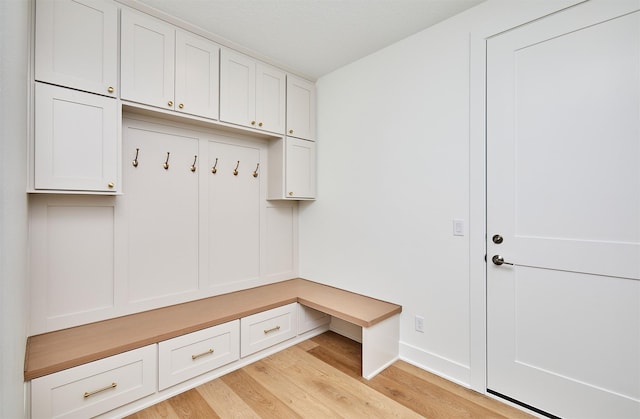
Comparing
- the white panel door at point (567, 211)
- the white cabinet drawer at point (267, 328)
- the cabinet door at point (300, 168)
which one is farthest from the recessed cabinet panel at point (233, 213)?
the white panel door at point (567, 211)

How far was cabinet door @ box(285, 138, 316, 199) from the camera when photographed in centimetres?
282

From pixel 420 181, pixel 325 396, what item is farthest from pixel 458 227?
pixel 325 396

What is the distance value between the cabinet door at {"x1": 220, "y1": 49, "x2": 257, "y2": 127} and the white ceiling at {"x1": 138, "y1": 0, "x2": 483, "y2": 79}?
0.44 feet

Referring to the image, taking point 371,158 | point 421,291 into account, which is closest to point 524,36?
point 371,158

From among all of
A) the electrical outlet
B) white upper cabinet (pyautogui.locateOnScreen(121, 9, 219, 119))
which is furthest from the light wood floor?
white upper cabinet (pyautogui.locateOnScreen(121, 9, 219, 119))

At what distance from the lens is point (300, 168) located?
2.91 meters

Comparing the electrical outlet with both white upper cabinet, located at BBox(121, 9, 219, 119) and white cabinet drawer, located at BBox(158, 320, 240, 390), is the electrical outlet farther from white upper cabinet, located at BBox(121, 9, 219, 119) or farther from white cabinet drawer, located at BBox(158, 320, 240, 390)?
white upper cabinet, located at BBox(121, 9, 219, 119)

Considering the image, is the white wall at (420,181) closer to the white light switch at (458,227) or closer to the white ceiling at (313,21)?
the white light switch at (458,227)

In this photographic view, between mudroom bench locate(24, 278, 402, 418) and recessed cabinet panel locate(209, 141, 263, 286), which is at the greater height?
recessed cabinet panel locate(209, 141, 263, 286)

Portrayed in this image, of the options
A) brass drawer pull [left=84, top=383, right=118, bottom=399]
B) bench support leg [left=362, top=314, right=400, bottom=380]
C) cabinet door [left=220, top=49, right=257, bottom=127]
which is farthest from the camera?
cabinet door [left=220, top=49, right=257, bottom=127]

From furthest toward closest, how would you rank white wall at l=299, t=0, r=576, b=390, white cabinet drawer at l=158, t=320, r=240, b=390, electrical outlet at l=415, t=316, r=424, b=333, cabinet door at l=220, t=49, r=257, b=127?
cabinet door at l=220, t=49, r=257, b=127
electrical outlet at l=415, t=316, r=424, b=333
white wall at l=299, t=0, r=576, b=390
white cabinet drawer at l=158, t=320, r=240, b=390

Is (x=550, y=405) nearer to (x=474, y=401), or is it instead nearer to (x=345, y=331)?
(x=474, y=401)

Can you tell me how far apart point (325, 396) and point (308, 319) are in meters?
0.83

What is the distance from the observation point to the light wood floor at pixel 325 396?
1.75 metres
